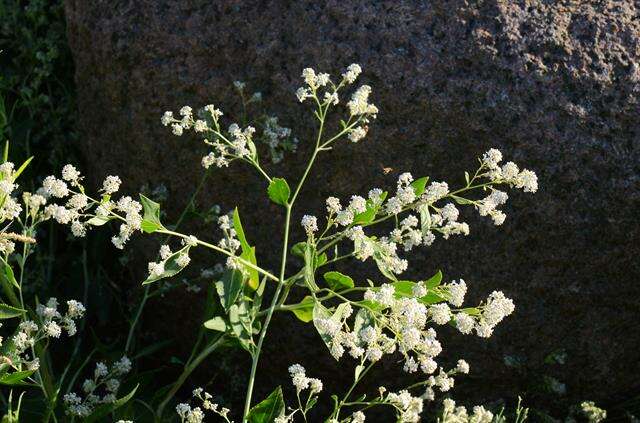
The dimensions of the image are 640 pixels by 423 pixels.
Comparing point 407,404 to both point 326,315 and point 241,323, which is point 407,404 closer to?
point 326,315

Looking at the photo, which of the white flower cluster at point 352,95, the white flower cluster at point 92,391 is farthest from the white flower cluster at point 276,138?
the white flower cluster at point 92,391

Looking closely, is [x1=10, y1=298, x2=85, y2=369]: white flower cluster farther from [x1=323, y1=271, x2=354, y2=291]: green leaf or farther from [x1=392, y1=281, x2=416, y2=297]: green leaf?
[x1=392, y1=281, x2=416, y2=297]: green leaf

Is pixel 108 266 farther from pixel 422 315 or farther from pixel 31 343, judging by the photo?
pixel 422 315

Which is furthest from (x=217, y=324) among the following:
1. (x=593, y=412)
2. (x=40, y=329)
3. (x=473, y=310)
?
(x=593, y=412)

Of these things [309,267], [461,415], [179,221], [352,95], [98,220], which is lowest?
[461,415]

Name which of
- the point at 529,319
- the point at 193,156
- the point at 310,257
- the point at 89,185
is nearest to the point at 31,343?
the point at 310,257

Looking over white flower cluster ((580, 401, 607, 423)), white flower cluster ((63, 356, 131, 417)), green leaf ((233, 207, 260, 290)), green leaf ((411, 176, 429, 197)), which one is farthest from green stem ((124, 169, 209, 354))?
white flower cluster ((580, 401, 607, 423))

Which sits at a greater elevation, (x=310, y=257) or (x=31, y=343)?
(x=310, y=257)

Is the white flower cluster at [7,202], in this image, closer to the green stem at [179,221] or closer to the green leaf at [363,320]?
the green stem at [179,221]
